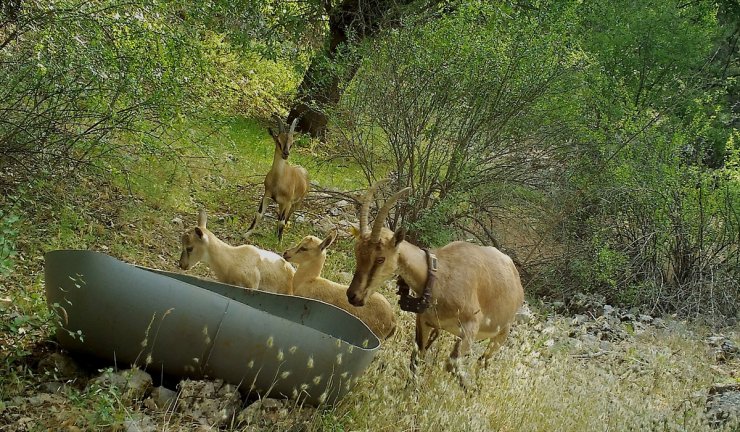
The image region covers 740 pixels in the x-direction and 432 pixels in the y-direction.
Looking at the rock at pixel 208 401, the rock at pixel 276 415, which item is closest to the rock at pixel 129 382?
the rock at pixel 208 401

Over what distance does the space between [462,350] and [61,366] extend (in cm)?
297

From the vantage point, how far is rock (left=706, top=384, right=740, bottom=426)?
684 centimetres

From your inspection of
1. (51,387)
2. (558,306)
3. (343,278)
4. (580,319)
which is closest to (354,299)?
(51,387)

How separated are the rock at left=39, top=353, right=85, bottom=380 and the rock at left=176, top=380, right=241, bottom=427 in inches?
28.1

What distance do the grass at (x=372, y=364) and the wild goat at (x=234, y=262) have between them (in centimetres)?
118

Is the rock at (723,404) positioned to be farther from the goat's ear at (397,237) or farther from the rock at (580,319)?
the rock at (580,319)

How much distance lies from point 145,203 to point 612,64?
37.2 ft

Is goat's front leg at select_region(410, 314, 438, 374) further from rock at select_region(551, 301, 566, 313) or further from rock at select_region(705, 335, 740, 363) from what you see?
rock at select_region(551, 301, 566, 313)

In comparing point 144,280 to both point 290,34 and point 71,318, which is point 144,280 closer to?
point 71,318

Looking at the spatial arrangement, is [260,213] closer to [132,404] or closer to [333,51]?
[333,51]

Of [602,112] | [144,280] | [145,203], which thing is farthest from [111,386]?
[602,112]

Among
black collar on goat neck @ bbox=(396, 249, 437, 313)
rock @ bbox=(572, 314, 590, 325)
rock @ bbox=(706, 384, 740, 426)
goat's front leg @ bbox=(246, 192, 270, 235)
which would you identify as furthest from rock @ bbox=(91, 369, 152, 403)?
rock @ bbox=(572, 314, 590, 325)

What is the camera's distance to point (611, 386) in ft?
24.6

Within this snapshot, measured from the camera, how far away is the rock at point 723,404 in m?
6.84
